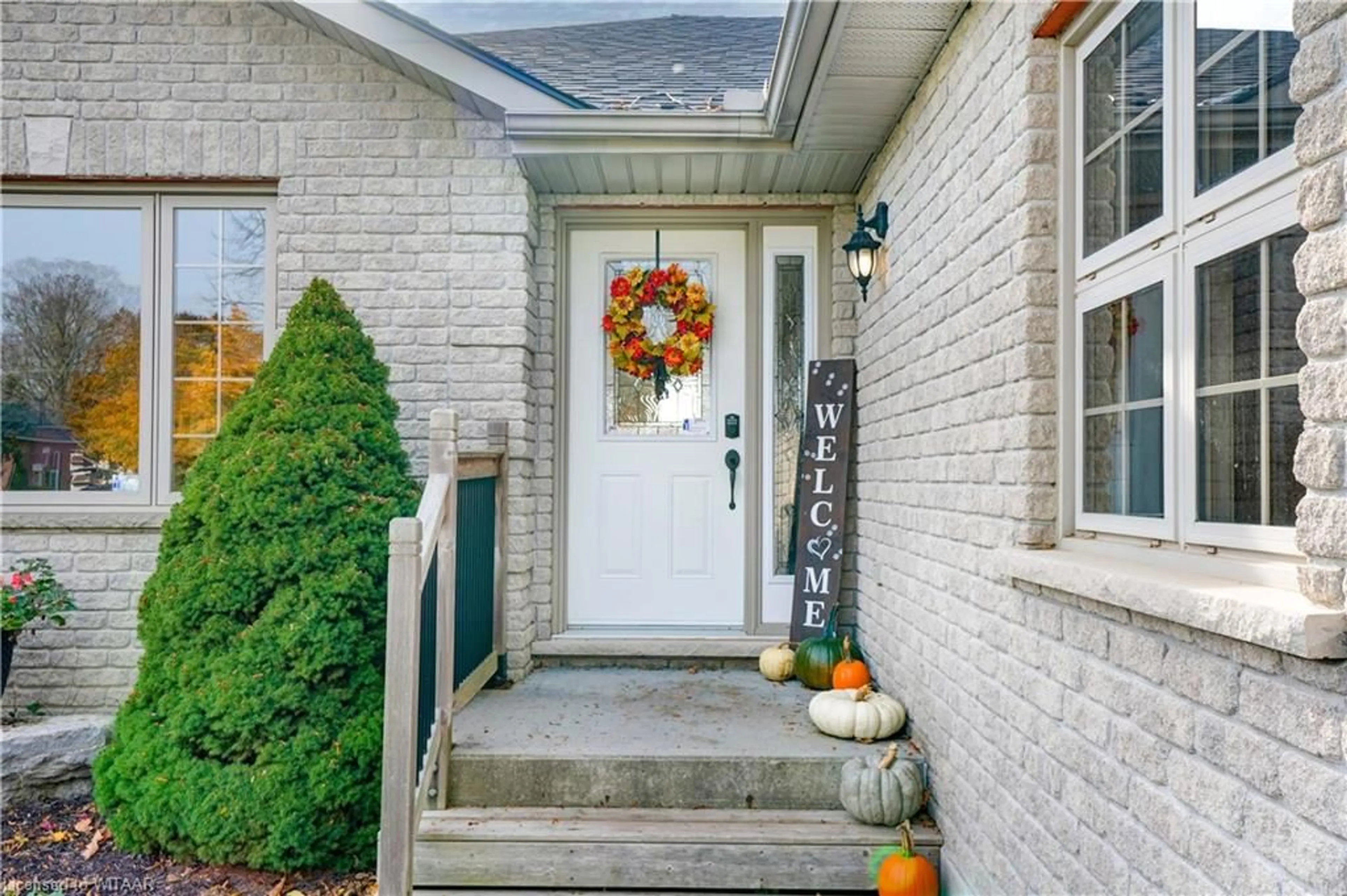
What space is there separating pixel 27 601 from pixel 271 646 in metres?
1.56

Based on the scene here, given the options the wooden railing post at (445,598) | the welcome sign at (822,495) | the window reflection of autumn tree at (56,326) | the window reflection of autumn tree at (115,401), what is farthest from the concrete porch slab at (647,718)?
the window reflection of autumn tree at (56,326)

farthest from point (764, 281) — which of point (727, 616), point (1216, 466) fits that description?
point (1216, 466)

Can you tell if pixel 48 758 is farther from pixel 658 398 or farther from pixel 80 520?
pixel 658 398

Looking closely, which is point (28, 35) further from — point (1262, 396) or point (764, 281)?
point (1262, 396)

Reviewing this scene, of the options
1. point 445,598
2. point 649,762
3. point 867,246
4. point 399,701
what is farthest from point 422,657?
point 867,246

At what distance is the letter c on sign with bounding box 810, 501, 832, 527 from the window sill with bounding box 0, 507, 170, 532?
10.5ft

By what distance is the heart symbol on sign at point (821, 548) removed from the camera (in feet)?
13.8

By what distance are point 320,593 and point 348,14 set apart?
263cm

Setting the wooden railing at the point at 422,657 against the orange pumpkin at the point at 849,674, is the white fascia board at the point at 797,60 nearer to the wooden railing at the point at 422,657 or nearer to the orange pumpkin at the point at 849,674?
the wooden railing at the point at 422,657

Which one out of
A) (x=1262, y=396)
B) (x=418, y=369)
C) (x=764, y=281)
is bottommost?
(x=1262, y=396)

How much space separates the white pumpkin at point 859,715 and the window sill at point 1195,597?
48.3 inches

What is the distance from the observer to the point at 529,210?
417cm

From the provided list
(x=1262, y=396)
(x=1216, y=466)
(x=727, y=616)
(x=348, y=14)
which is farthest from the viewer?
(x=727, y=616)

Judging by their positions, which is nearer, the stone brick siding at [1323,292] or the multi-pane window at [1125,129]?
the stone brick siding at [1323,292]
